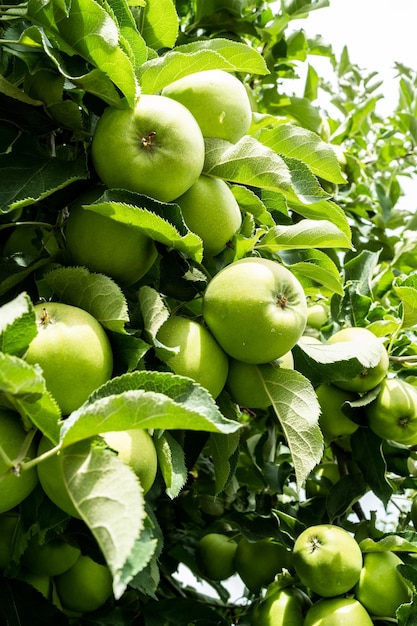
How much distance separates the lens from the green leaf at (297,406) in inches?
42.3

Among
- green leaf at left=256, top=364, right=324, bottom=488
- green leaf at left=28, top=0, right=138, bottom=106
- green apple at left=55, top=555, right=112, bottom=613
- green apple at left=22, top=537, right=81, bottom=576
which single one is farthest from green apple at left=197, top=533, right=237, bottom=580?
green leaf at left=28, top=0, right=138, bottom=106

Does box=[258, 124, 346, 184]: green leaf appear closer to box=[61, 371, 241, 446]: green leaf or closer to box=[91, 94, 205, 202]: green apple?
box=[91, 94, 205, 202]: green apple

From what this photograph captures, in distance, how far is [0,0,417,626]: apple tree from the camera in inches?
30.0

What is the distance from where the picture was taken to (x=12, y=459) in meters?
0.79

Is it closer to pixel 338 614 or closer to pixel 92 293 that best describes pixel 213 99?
pixel 92 293

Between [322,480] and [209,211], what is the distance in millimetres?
1027

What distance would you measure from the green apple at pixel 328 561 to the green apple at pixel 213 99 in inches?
32.5

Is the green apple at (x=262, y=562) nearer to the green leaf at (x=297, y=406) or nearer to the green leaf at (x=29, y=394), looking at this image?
the green leaf at (x=297, y=406)

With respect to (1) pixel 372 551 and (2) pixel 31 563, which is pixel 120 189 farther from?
(1) pixel 372 551

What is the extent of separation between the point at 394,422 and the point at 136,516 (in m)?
0.95

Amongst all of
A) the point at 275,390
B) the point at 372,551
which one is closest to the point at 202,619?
the point at 372,551

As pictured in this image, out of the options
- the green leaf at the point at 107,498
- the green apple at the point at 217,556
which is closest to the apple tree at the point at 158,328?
the green leaf at the point at 107,498

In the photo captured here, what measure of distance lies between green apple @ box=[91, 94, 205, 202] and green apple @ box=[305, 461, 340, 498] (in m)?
1.08

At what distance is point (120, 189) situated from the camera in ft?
3.11
